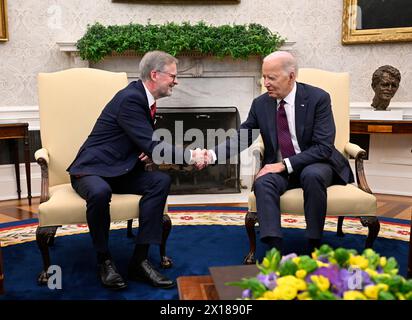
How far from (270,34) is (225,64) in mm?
523

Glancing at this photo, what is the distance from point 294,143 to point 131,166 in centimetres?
97

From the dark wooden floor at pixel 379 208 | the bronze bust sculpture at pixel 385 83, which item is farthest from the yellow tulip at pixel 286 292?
the bronze bust sculpture at pixel 385 83

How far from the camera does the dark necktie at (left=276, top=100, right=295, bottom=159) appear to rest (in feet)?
9.45

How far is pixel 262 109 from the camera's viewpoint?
296cm

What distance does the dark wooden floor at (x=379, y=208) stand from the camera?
13.1 feet

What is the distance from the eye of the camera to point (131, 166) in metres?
2.65

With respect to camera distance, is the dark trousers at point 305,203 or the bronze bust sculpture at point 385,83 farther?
the bronze bust sculpture at point 385,83

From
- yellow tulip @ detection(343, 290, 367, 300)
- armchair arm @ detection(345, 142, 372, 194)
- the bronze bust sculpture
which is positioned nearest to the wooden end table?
yellow tulip @ detection(343, 290, 367, 300)

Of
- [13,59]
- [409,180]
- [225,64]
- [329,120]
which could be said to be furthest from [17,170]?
[409,180]

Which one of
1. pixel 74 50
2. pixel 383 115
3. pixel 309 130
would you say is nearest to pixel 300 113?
pixel 309 130

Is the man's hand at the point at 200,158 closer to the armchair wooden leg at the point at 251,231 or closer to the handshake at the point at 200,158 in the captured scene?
the handshake at the point at 200,158

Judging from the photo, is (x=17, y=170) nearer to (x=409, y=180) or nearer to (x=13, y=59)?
(x=13, y=59)

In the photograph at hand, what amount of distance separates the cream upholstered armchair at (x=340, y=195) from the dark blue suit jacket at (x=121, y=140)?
638 millimetres

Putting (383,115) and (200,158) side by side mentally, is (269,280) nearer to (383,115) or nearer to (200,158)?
(200,158)
